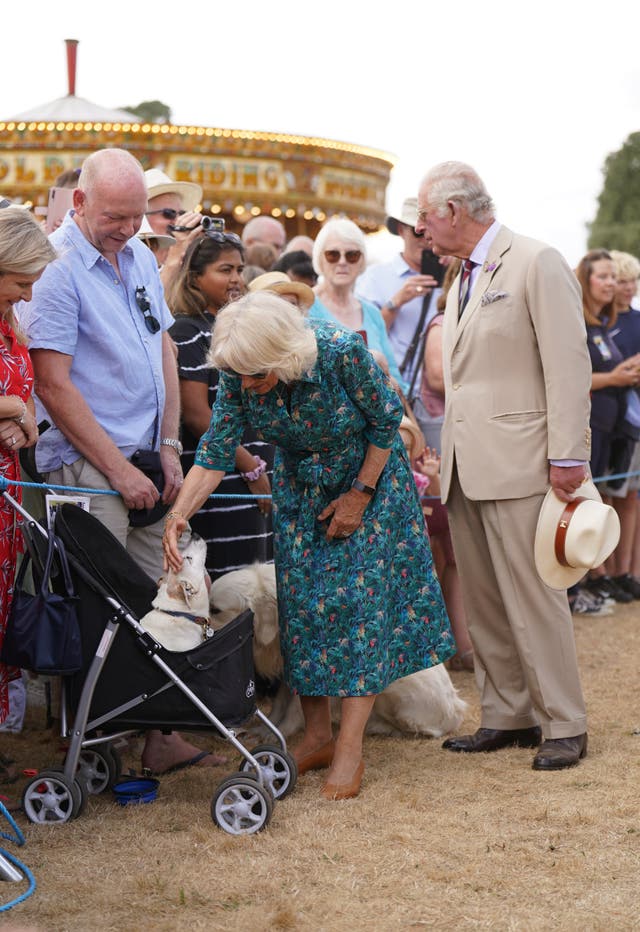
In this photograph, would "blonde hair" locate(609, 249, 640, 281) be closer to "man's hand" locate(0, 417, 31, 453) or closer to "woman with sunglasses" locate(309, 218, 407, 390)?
"woman with sunglasses" locate(309, 218, 407, 390)

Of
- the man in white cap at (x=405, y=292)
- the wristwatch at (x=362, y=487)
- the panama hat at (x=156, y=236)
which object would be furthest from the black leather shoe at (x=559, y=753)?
the panama hat at (x=156, y=236)

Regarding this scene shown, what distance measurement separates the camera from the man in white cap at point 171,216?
540cm

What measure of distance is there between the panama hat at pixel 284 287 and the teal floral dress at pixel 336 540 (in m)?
1.42

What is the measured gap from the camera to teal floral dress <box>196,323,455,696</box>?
3.99 meters

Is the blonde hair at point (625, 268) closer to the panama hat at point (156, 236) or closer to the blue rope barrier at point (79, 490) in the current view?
the blue rope barrier at point (79, 490)

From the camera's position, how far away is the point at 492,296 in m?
4.34

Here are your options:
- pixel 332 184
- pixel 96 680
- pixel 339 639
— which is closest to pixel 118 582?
pixel 96 680

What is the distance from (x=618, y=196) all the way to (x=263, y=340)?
2675cm

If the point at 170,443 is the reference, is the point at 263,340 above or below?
above

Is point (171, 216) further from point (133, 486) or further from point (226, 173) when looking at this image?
point (226, 173)

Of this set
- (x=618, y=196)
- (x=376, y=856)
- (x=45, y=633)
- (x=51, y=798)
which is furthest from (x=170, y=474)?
(x=618, y=196)

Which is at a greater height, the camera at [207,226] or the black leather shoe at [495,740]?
the camera at [207,226]

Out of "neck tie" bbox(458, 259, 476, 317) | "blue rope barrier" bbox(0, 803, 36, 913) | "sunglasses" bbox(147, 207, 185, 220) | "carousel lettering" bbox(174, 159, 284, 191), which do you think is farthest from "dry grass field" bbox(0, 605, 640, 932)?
"carousel lettering" bbox(174, 159, 284, 191)

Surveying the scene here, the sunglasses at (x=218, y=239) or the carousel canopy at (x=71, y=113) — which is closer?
the sunglasses at (x=218, y=239)
